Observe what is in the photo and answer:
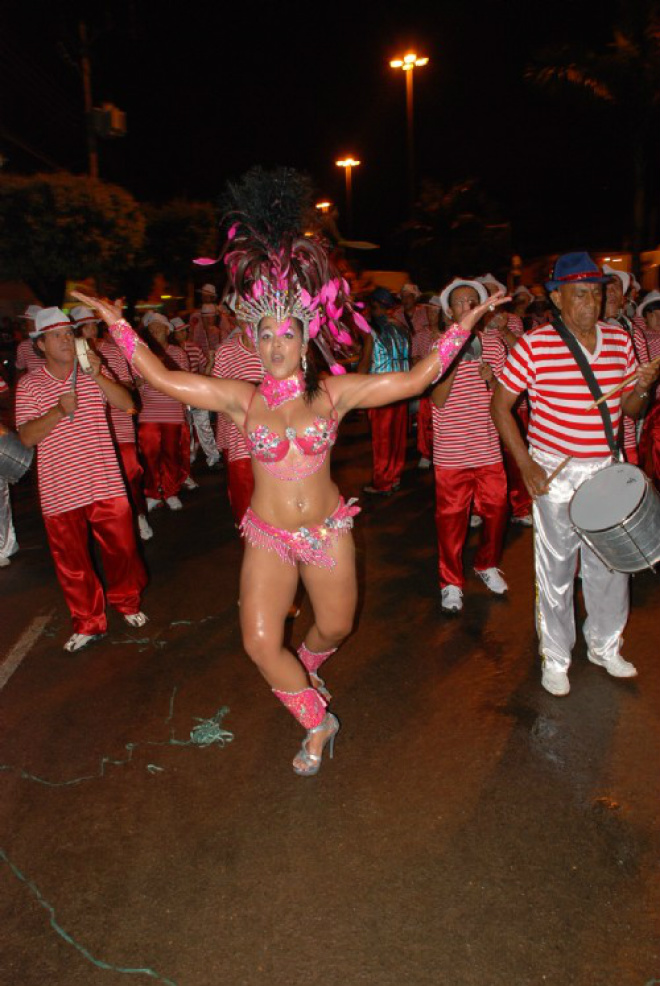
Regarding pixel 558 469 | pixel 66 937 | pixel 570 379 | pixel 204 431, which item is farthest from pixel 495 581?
pixel 204 431

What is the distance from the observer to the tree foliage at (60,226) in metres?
15.6

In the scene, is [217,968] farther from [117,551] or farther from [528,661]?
[117,551]

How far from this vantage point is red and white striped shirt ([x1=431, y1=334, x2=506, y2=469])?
5.12m

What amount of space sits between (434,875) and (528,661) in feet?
6.10

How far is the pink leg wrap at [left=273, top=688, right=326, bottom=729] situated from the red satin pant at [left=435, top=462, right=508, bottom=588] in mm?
2034

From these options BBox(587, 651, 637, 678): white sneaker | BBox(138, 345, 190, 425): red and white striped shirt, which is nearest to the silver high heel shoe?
BBox(587, 651, 637, 678): white sneaker

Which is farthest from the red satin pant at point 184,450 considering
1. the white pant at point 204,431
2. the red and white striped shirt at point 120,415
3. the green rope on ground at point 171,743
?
the green rope on ground at point 171,743

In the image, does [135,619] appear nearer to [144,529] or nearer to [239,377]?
[239,377]

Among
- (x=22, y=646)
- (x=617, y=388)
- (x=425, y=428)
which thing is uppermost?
(x=617, y=388)

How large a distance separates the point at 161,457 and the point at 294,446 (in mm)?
5660

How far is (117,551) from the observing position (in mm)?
5094

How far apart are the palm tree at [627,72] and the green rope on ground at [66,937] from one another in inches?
750

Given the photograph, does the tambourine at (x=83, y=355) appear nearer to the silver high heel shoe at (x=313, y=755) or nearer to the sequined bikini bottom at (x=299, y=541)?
the sequined bikini bottom at (x=299, y=541)

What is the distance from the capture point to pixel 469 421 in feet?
16.9
